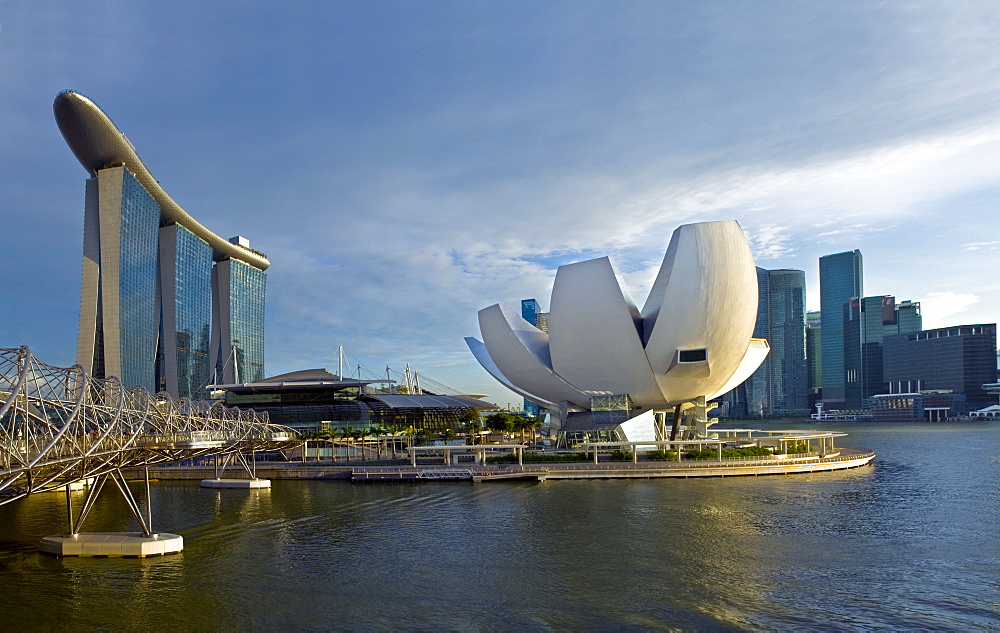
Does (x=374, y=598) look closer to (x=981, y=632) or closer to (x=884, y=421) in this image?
(x=981, y=632)

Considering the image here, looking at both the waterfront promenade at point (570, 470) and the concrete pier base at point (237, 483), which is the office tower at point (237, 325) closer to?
the waterfront promenade at point (570, 470)

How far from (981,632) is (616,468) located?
28474mm

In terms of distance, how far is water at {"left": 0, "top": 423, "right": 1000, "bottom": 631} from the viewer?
1761cm

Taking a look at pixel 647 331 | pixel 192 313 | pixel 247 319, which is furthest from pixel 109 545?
pixel 247 319

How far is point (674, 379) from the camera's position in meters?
55.7

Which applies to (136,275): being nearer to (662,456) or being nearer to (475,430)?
(475,430)

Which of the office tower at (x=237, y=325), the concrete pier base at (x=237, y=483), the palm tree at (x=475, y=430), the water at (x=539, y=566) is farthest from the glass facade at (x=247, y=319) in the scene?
the water at (x=539, y=566)

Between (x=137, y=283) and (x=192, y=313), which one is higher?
(x=137, y=283)

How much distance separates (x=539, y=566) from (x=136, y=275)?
72990 mm

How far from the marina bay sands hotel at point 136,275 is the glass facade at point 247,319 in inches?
144

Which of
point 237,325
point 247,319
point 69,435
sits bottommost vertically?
point 69,435

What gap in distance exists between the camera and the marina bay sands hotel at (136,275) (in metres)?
77.9

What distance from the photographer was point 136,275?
82.1 metres

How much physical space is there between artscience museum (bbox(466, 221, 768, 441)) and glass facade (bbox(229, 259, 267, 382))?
6596 centimetres
